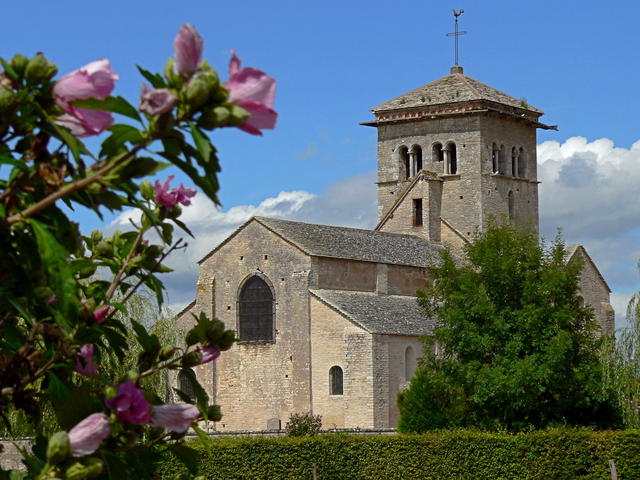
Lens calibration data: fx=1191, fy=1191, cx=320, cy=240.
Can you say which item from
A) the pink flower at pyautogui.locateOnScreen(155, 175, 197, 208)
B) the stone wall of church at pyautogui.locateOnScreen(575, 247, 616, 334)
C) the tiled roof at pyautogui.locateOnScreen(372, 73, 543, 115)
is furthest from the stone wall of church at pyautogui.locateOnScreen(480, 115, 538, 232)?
the pink flower at pyautogui.locateOnScreen(155, 175, 197, 208)

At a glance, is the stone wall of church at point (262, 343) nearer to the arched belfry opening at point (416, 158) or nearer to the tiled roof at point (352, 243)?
the tiled roof at point (352, 243)

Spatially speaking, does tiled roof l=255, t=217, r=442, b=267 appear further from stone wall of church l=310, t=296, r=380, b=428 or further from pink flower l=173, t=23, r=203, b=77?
pink flower l=173, t=23, r=203, b=77

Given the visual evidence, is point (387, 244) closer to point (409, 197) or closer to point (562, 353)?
point (409, 197)

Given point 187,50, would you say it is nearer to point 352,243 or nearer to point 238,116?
point 238,116

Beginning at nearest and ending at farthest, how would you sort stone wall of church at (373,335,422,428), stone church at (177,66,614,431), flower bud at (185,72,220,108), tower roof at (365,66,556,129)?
1. flower bud at (185,72,220,108)
2. stone wall of church at (373,335,422,428)
3. stone church at (177,66,614,431)
4. tower roof at (365,66,556,129)

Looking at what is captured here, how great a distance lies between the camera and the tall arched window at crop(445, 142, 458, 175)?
60.4 metres

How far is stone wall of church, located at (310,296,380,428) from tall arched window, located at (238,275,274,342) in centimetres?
259

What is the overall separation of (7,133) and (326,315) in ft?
142

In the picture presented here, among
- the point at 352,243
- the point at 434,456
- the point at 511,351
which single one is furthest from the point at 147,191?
the point at 352,243

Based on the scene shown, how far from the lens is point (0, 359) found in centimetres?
365

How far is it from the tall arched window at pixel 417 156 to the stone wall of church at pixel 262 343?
1466 centimetres

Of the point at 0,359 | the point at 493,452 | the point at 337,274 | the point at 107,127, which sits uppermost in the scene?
the point at 337,274

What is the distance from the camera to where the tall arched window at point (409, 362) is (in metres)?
45.7

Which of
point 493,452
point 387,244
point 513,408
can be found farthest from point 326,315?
point 493,452
